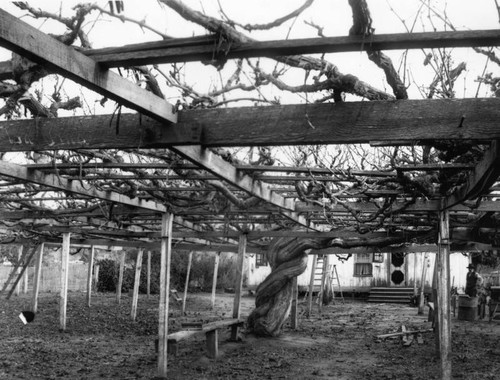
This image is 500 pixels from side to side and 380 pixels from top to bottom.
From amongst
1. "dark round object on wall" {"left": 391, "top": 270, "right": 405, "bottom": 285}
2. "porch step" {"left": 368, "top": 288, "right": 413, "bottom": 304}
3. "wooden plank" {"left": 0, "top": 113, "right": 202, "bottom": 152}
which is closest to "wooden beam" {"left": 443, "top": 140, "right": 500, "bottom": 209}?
"wooden plank" {"left": 0, "top": 113, "right": 202, "bottom": 152}

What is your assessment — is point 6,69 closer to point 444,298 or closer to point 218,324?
point 444,298

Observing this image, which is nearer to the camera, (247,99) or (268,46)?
(268,46)

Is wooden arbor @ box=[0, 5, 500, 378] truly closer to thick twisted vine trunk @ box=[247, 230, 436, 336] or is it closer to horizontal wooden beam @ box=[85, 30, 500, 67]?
horizontal wooden beam @ box=[85, 30, 500, 67]

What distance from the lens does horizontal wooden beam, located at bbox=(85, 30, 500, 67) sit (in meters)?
3.04

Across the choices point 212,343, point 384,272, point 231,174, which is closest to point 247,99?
point 231,174

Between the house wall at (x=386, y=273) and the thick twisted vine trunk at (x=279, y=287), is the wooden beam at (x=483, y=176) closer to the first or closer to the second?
the thick twisted vine trunk at (x=279, y=287)

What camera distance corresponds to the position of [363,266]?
3050 centimetres

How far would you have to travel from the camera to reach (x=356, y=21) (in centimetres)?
304

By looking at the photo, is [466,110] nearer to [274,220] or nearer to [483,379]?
[483,379]

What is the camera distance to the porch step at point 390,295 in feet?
91.6

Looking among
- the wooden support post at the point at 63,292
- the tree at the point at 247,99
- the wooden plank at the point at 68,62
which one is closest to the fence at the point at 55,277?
the wooden support post at the point at 63,292

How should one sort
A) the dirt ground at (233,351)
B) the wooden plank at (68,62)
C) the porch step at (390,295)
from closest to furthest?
the wooden plank at (68,62) < the dirt ground at (233,351) < the porch step at (390,295)

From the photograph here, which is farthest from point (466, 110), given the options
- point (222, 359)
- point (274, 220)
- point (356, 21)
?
point (274, 220)

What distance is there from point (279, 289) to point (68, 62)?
464 inches
